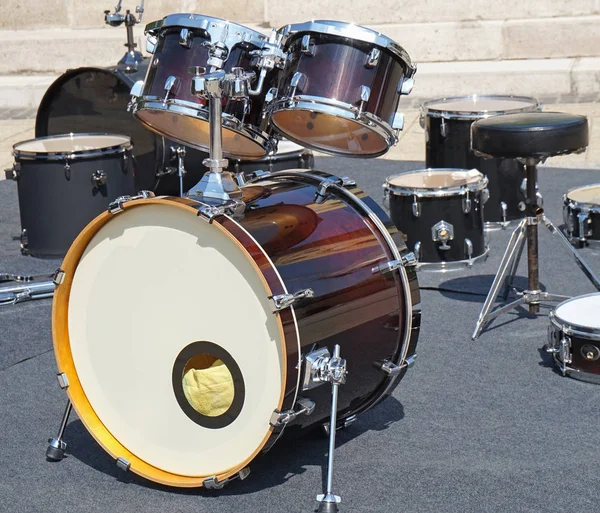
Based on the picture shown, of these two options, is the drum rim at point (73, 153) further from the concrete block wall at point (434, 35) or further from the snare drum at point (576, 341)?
the concrete block wall at point (434, 35)

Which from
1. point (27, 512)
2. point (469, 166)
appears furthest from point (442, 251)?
point (27, 512)

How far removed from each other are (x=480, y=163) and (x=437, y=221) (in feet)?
2.55

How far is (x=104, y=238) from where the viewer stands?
3.19 m

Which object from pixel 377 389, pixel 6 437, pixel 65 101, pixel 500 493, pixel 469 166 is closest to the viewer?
pixel 500 493

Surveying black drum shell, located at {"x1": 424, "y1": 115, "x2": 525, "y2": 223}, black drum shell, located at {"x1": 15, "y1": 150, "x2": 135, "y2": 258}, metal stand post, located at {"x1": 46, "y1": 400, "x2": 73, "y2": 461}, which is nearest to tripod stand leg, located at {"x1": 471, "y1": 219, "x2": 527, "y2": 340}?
black drum shell, located at {"x1": 424, "y1": 115, "x2": 525, "y2": 223}

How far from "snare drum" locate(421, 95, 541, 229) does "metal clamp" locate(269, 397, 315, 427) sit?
2992 millimetres

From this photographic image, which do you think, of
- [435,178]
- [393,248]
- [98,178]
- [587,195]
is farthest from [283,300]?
[98,178]

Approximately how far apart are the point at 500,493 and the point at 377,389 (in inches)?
20.4

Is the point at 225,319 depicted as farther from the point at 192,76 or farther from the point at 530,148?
the point at 530,148

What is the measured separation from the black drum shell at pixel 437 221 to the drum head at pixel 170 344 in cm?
228

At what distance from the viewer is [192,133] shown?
12.6 feet

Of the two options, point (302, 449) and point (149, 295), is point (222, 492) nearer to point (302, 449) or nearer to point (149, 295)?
point (302, 449)

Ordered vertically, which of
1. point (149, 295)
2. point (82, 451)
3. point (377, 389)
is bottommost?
point (82, 451)

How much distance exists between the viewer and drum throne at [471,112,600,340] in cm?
406
